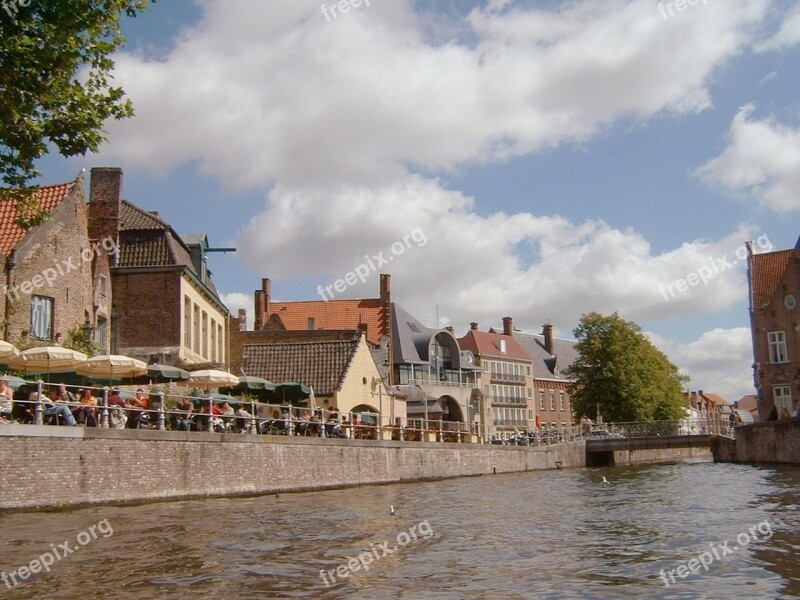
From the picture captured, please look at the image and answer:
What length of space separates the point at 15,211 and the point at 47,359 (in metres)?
7.38

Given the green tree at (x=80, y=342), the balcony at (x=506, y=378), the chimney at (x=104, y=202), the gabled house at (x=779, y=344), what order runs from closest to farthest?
the green tree at (x=80, y=342) < the chimney at (x=104, y=202) < the gabled house at (x=779, y=344) < the balcony at (x=506, y=378)

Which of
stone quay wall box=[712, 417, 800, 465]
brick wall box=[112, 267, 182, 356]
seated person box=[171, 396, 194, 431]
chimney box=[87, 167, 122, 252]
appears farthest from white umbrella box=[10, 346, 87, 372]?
stone quay wall box=[712, 417, 800, 465]

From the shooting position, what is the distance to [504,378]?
8638cm

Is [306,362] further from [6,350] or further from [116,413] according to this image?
[6,350]

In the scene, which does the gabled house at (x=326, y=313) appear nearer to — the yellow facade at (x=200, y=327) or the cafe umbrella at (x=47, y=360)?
the yellow facade at (x=200, y=327)

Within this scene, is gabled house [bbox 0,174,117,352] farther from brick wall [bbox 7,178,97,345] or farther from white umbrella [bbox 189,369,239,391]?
white umbrella [bbox 189,369,239,391]

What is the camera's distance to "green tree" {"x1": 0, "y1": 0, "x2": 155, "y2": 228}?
12097mm

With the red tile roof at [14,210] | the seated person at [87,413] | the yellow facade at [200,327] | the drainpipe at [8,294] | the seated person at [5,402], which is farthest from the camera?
the yellow facade at [200,327]

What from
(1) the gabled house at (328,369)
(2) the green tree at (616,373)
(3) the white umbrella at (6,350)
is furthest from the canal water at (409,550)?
(2) the green tree at (616,373)

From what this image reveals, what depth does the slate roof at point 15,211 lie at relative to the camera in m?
27.4

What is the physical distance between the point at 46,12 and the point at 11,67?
0.87 metres

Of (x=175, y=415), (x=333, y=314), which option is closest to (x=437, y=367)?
(x=333, y=314)

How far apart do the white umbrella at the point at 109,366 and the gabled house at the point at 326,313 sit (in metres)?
38.3

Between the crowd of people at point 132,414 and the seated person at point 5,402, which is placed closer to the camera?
the seated person at point 5,402
